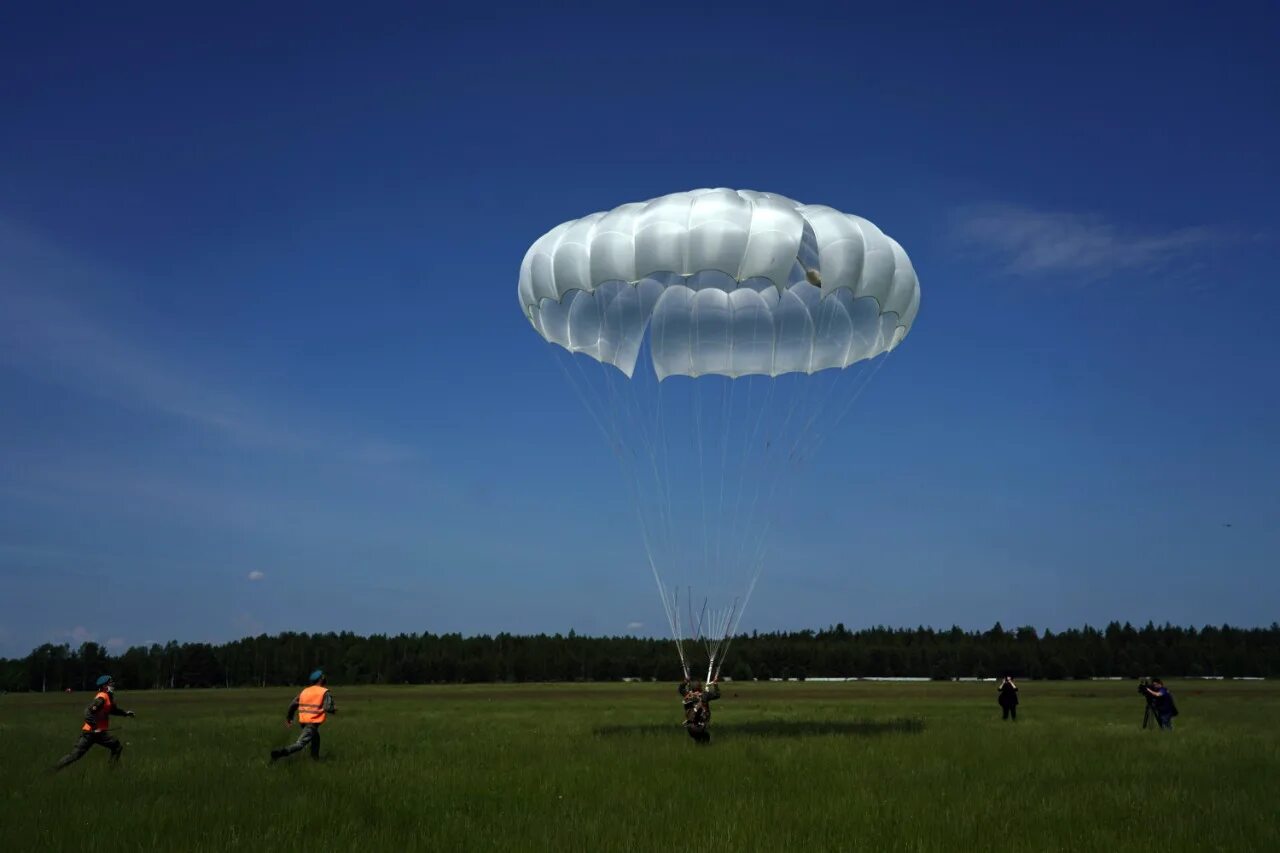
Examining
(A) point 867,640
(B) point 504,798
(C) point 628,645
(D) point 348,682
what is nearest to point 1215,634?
(A) point 867,640

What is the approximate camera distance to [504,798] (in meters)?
12.3

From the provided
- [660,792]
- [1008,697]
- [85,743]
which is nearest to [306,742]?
[85,743]

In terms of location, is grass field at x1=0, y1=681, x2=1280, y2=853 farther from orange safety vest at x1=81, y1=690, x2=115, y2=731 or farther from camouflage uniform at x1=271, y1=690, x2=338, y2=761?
orange safety vest at x1=81, y1=690, x2=115, y2=731

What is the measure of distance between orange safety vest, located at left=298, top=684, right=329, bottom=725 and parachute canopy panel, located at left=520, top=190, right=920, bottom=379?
8792 millimetres

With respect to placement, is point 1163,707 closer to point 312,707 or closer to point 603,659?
point 312,707

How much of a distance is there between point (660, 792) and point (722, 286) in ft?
34.9

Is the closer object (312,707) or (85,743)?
(85,743)

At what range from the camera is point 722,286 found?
2038 cm

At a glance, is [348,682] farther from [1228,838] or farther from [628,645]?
[1228,838]

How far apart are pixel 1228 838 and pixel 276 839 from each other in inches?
353

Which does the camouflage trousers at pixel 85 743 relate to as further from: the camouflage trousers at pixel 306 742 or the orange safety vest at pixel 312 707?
the orange safety vest at pixel 312 707

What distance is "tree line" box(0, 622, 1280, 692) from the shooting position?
121 m

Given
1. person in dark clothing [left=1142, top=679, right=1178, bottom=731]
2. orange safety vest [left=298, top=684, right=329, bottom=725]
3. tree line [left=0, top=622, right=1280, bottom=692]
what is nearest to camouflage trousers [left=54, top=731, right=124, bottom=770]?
orange safety vest [left=298, top=684, right=329, bottom=725]

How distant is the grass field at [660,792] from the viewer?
9.70 meters
